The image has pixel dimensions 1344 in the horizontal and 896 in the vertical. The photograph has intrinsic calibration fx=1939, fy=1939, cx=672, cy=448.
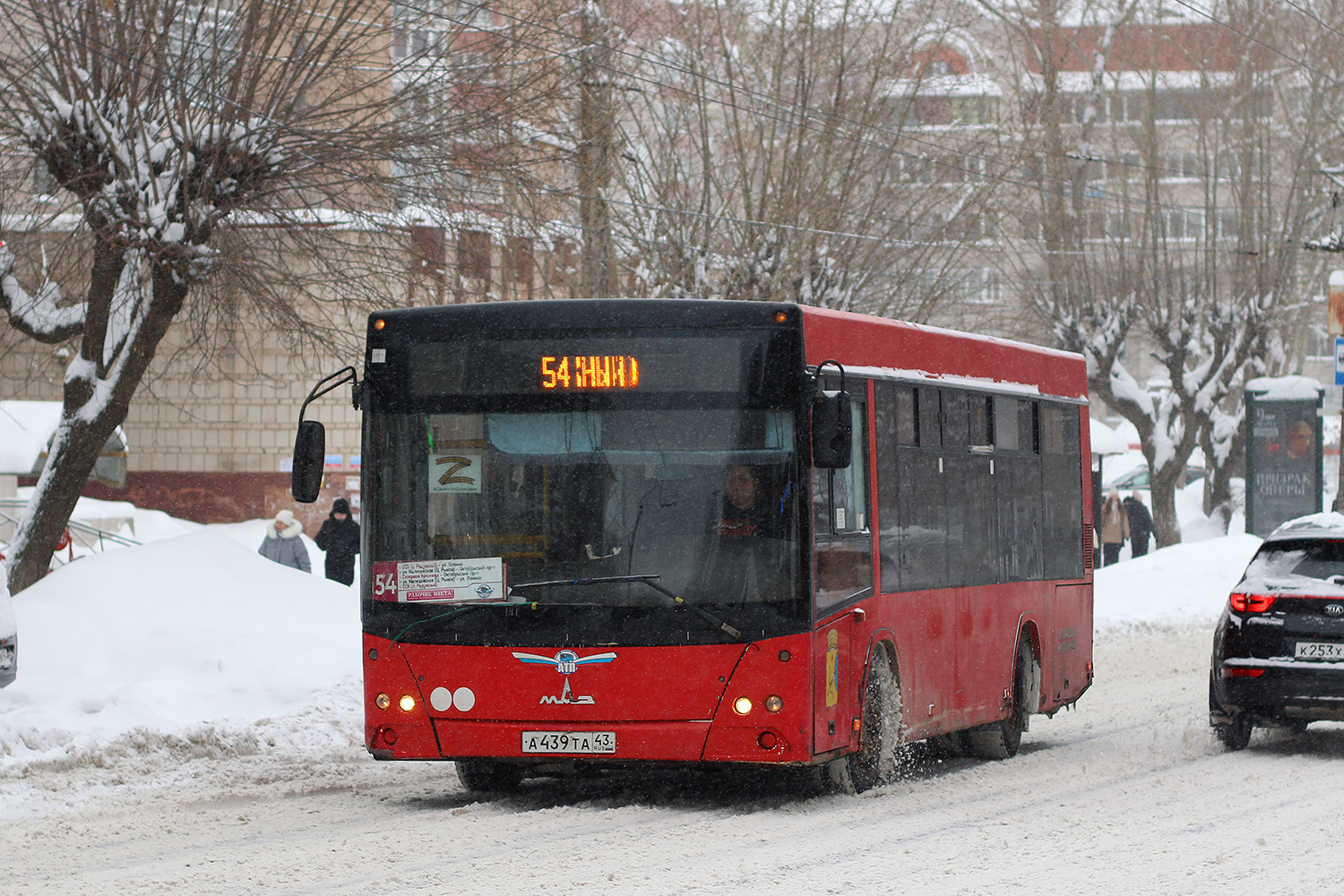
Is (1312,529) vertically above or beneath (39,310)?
beneath

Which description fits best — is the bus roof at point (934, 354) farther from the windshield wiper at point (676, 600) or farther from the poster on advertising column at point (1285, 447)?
the poster on advertising column at point (1285, 447)

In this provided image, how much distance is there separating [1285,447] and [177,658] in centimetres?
2121

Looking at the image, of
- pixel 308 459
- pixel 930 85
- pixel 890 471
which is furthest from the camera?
pixel 930 85

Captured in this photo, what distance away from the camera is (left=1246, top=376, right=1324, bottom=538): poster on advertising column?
97.3ft

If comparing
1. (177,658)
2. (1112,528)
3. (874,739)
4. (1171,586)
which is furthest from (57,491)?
(1112,528)

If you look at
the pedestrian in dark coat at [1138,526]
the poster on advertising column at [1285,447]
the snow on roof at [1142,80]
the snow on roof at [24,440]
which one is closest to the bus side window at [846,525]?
the poster on advertising column at [1285,447]

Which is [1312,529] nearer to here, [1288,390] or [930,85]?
[930,85]

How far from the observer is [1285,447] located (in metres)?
30.0

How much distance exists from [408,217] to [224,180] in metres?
2.72

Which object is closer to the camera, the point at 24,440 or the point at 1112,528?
the point at 1112,528

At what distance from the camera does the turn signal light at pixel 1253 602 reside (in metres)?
12.0

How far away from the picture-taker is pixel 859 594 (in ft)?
32.6

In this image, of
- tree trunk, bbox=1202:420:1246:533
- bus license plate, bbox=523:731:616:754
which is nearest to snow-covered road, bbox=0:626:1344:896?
bus license plate, bbox=523:731:616:754

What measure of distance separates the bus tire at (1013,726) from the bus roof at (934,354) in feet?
5.94
